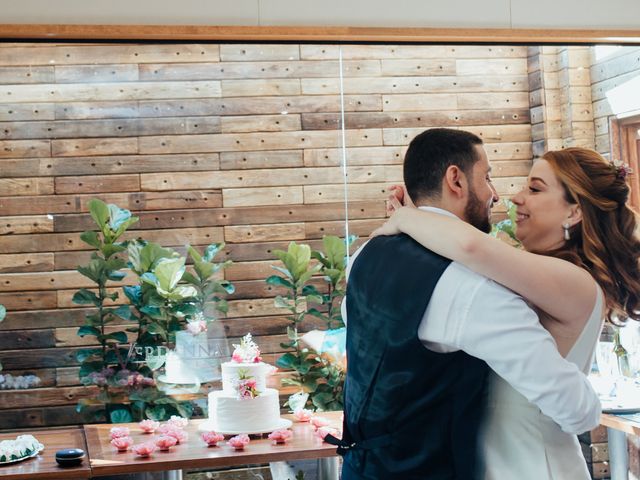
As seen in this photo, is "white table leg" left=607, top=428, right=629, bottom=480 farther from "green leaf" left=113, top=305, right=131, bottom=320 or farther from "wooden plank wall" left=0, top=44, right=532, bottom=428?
"green leaf" left=113, top=305, right=131, bottom=320

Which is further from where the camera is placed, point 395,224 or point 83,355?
point 83,355

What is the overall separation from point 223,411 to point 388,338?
1.40 meters

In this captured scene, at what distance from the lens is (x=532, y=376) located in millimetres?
1564

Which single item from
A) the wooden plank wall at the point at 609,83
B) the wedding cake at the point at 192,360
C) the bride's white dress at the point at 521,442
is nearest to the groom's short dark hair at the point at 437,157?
the bride's white dress at the point at 521,442

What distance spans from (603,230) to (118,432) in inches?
68.1

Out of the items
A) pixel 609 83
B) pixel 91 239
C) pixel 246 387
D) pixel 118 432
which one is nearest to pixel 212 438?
pixel 246 387

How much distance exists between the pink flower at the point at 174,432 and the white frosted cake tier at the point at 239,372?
21cm

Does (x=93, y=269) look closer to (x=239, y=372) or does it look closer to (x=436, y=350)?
(x=239, y=372)

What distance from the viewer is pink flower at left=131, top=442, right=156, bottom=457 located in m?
2.72

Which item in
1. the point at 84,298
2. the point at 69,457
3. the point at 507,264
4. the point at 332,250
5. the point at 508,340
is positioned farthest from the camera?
the point at 332,250

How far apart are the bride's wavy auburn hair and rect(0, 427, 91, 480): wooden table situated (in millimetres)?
1561

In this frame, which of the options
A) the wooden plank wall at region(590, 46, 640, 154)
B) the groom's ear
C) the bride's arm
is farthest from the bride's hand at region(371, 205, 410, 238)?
the wooden plank wall at region(590, 46, 640, 154)

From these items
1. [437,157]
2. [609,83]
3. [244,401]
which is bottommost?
[244,401]

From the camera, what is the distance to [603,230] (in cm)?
210
